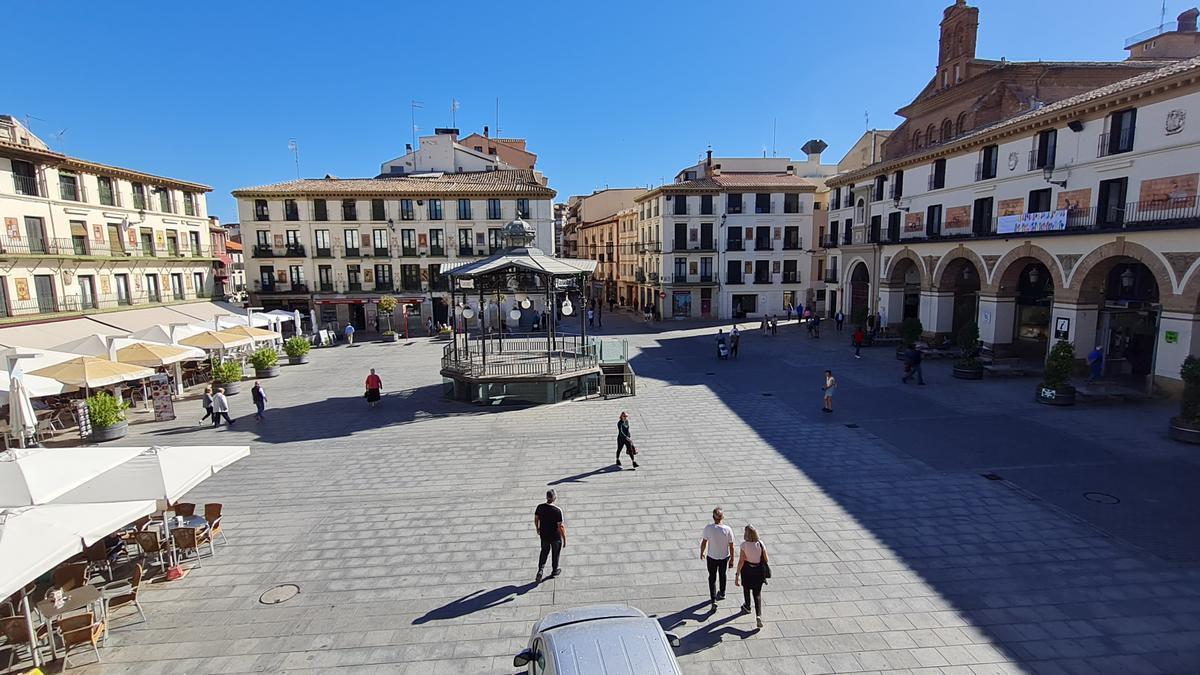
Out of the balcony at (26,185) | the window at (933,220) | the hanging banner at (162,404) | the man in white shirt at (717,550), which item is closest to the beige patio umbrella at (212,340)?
the hanging banner at (162,404)

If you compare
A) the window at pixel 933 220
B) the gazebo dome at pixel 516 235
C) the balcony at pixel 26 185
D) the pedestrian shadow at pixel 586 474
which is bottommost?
the pedestrian shadow at pixel 586 474

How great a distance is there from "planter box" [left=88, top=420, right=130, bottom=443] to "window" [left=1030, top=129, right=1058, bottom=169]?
35.4 meters

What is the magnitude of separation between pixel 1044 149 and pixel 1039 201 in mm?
2187

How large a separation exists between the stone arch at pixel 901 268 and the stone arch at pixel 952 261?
2.66 ft

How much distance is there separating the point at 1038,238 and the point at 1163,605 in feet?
69.6

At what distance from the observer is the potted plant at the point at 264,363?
85.6ft

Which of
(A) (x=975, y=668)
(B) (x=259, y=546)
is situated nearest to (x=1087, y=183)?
(A) (x=975, y=668)

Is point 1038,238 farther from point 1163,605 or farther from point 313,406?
point 313,406

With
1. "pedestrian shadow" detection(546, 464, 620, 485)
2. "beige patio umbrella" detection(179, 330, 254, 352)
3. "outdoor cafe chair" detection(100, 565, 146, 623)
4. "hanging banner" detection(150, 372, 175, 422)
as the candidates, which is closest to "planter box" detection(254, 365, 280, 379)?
"beige patio umbrella" detection(179, 330, 254, 352)

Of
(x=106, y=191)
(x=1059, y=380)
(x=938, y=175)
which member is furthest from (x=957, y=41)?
(x=106, y=191)

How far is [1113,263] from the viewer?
21.6 meters

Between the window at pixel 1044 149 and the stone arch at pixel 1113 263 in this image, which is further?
the window at pixel 1044 149

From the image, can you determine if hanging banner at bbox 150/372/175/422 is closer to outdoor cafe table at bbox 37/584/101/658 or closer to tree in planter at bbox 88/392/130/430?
tree in planter at bbox 88/392/130/430

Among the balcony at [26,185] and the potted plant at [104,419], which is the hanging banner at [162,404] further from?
the balcony at [26,185]
